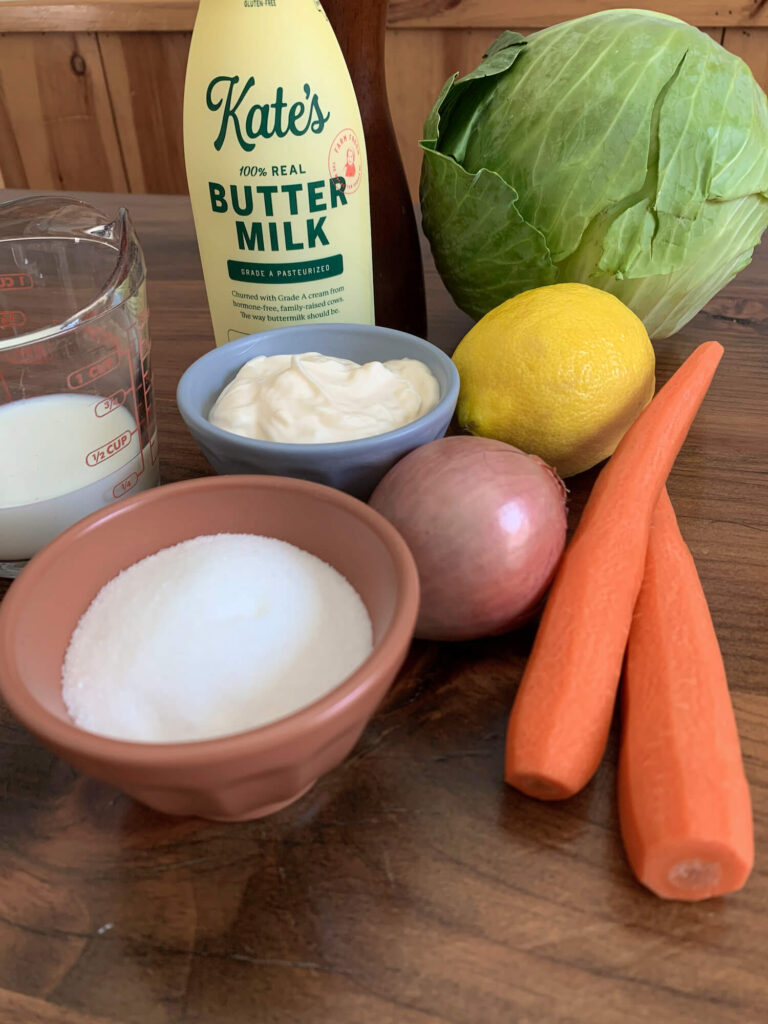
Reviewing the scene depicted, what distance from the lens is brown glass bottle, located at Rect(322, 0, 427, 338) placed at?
26.2 inches

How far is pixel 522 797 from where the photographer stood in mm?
401

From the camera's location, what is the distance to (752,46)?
1.73m

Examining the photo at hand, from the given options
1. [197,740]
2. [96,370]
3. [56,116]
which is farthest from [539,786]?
[56,116]

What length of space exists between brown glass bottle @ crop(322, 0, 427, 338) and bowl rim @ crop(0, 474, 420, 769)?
42 cm

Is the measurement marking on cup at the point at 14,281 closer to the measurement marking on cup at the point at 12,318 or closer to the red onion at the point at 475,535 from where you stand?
the measurement marking on cup at the point at 12,318

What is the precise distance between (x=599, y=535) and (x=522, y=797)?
17cm

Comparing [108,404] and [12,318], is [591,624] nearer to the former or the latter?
[108,404]

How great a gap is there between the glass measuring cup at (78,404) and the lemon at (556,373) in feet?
0.78

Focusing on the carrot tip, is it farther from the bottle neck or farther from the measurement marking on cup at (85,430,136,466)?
the bottle neck

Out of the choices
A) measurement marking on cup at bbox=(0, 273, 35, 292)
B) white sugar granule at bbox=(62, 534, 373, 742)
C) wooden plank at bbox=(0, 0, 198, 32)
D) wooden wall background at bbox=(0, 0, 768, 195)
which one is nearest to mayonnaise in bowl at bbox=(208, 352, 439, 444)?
white sugar granule at bbox=(62, 534, 373, 742)

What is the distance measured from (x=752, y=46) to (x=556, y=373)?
1.63 m

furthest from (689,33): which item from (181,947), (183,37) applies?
(183,37)

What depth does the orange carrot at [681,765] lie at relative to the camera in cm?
34

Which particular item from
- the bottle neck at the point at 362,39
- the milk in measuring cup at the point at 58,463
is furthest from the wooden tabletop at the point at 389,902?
the bottle neck at the point at 362,39
